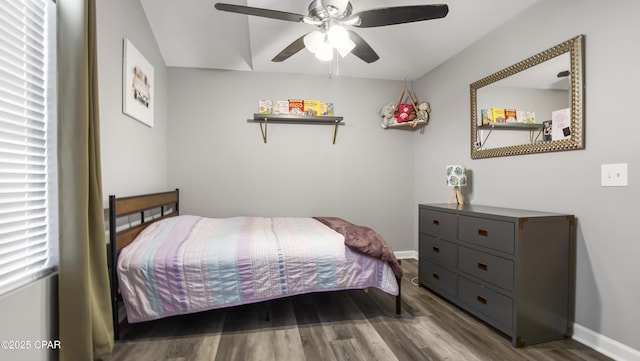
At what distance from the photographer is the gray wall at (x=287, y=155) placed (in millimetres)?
3258

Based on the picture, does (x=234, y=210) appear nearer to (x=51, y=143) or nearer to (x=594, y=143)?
(x=51, y=143)

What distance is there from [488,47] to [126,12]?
3173 mm

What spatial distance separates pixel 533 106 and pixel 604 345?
1.66m

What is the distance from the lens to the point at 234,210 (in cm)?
335

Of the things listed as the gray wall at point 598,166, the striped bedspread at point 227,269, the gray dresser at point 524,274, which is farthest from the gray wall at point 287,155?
the gray dresser at point 524,274

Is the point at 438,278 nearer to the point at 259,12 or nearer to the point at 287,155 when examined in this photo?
the point at 287,155

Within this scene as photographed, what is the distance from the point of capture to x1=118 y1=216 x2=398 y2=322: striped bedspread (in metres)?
1.74

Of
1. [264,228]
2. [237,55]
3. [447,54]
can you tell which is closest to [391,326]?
[264,228]

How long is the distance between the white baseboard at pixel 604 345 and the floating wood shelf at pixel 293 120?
2.78m

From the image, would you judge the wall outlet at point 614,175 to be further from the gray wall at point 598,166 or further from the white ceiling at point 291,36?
the white ceiling at point 291,36

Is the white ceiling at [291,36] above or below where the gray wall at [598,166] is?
above

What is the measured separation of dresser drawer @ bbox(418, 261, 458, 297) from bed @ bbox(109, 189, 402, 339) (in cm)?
53

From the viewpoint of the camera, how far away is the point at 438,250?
8.00ft

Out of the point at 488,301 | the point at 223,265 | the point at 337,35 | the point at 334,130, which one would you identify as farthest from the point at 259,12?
the point at 488,301
